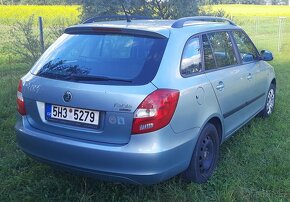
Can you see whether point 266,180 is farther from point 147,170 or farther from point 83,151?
point 83,151

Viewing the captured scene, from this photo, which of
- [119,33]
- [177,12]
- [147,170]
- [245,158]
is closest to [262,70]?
[245,158]

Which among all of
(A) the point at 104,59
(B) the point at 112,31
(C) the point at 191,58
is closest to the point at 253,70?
(C) the point at 191,58

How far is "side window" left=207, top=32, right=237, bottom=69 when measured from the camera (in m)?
4.00

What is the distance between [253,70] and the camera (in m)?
4.90

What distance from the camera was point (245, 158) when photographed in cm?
430

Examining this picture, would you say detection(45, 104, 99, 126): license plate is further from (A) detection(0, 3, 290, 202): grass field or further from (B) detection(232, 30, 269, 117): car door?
(B) detection(232, 30, 269, 117): car door

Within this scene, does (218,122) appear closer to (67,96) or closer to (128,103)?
(128,103)

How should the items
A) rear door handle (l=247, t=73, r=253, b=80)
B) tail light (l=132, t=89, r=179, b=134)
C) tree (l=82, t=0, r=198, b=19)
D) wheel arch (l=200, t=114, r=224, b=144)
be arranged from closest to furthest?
tail light (l=132, t=89, r=179, b=134)
wheel arch (l=200, t=114, r=224, b=144)
rear door handle (l=247, t=73, r=253, b=80)
tree (l=82, t=0, r=198, b=19)

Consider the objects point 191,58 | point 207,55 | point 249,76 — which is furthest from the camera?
point 249,76

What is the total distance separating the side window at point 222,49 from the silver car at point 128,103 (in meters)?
0.09

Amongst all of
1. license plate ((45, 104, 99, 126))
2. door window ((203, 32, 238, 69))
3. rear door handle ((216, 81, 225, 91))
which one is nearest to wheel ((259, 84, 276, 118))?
door window ((203, 32, 238, 69))

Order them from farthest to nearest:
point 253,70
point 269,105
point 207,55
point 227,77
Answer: point 269,105 < point 253,70 < point 227,77 < point 207,55

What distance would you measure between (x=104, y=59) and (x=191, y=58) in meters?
0.84

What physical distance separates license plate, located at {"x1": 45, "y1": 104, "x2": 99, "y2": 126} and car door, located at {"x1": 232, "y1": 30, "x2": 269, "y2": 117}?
241 cm
